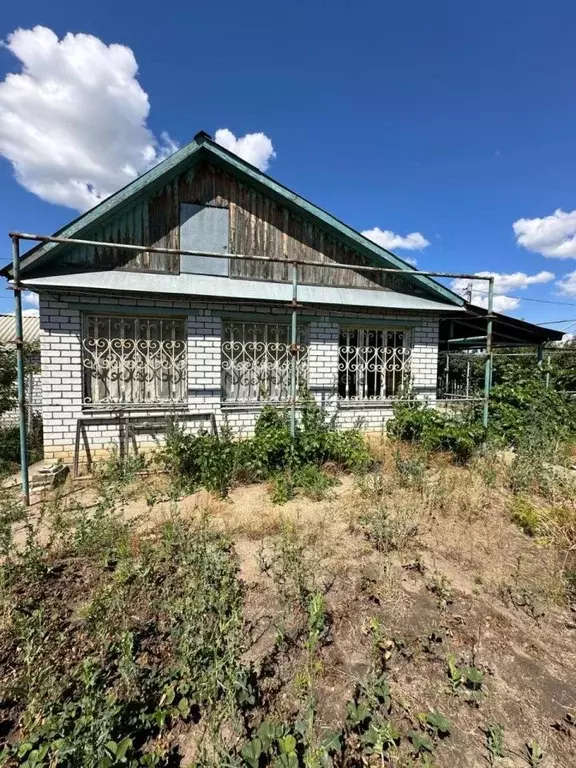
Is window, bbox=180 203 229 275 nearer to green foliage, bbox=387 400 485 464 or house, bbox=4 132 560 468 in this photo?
house, bbox=4 132 560 468

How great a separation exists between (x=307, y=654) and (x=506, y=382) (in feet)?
24.1

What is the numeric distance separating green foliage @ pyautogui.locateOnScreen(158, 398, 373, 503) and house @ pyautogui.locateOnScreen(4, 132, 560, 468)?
931 millimetres

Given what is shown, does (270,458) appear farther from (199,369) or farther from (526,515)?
(526,515)

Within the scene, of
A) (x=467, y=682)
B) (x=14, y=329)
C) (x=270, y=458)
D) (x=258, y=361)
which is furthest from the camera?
(x=14, y=329)

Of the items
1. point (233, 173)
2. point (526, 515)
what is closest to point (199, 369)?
point (233, 173)

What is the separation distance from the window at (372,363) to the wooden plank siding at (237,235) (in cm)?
94

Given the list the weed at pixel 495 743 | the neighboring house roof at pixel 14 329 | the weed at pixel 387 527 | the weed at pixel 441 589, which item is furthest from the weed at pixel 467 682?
the neighboring house roof at pixel 14 329

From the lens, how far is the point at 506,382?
7.97m

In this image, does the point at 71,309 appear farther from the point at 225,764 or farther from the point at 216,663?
the point at 225,764

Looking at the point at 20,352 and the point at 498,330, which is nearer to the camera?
the point at 20,352

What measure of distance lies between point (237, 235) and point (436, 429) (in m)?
4.75

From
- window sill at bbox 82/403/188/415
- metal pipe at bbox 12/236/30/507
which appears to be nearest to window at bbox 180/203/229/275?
window sill at bbox 82/403/188/415

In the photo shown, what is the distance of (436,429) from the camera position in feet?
21.5

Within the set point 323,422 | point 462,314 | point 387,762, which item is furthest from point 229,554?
point 462,314
